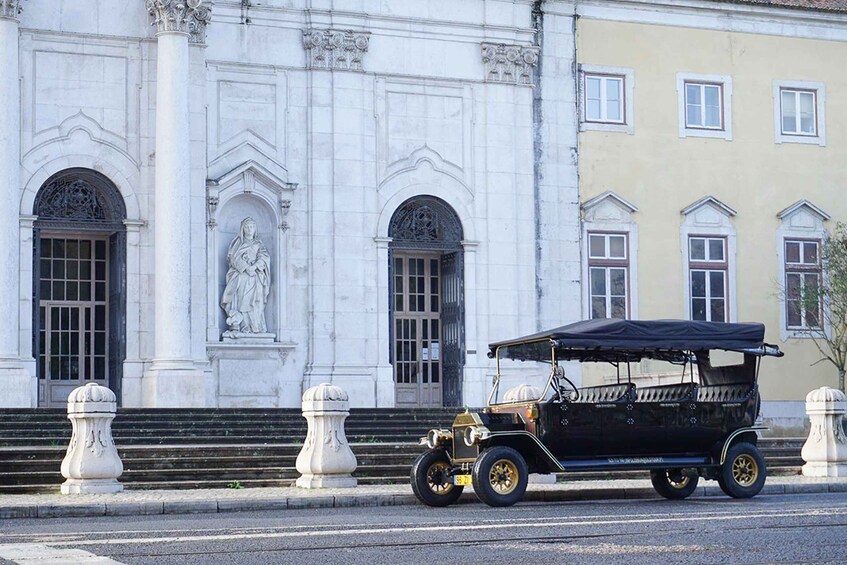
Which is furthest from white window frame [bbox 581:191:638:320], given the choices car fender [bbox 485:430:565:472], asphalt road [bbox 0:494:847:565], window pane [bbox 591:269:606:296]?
asphalt road [bbox 0:494:847:565]

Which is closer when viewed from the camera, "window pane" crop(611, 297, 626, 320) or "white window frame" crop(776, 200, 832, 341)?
"window pane" crop(611, 297, 626, 320)

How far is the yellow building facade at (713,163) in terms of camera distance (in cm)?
3497

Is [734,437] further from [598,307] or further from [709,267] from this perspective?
[709,267]

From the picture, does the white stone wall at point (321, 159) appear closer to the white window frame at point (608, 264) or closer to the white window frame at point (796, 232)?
the white window frame at point (608, 264)

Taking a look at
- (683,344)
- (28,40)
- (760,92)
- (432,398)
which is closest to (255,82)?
(28,40)

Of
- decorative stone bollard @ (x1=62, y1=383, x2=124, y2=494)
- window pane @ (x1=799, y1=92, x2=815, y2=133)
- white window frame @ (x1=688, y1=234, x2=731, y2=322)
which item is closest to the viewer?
decorative stone bollard @ (x1=62, y1=383, x2=124, y2=494)

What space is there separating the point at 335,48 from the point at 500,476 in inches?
634

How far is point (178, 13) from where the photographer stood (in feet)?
99.6

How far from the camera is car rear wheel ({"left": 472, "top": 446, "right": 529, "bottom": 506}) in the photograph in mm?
18047

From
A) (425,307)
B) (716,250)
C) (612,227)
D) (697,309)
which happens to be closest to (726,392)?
(425,307)

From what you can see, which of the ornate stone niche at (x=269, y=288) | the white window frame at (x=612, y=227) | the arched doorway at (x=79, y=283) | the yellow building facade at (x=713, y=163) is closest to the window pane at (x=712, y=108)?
the yellow building facade at (x=713, y=163)

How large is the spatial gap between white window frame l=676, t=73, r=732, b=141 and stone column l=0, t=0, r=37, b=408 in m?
14.9

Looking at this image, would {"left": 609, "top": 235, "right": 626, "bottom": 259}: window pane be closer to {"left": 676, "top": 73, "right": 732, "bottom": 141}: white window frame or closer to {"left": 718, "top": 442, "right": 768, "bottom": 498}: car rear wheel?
{"left": 676, "top": 73, "right": 732, "bottom": 141}: white window frame

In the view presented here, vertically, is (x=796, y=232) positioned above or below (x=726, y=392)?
above
